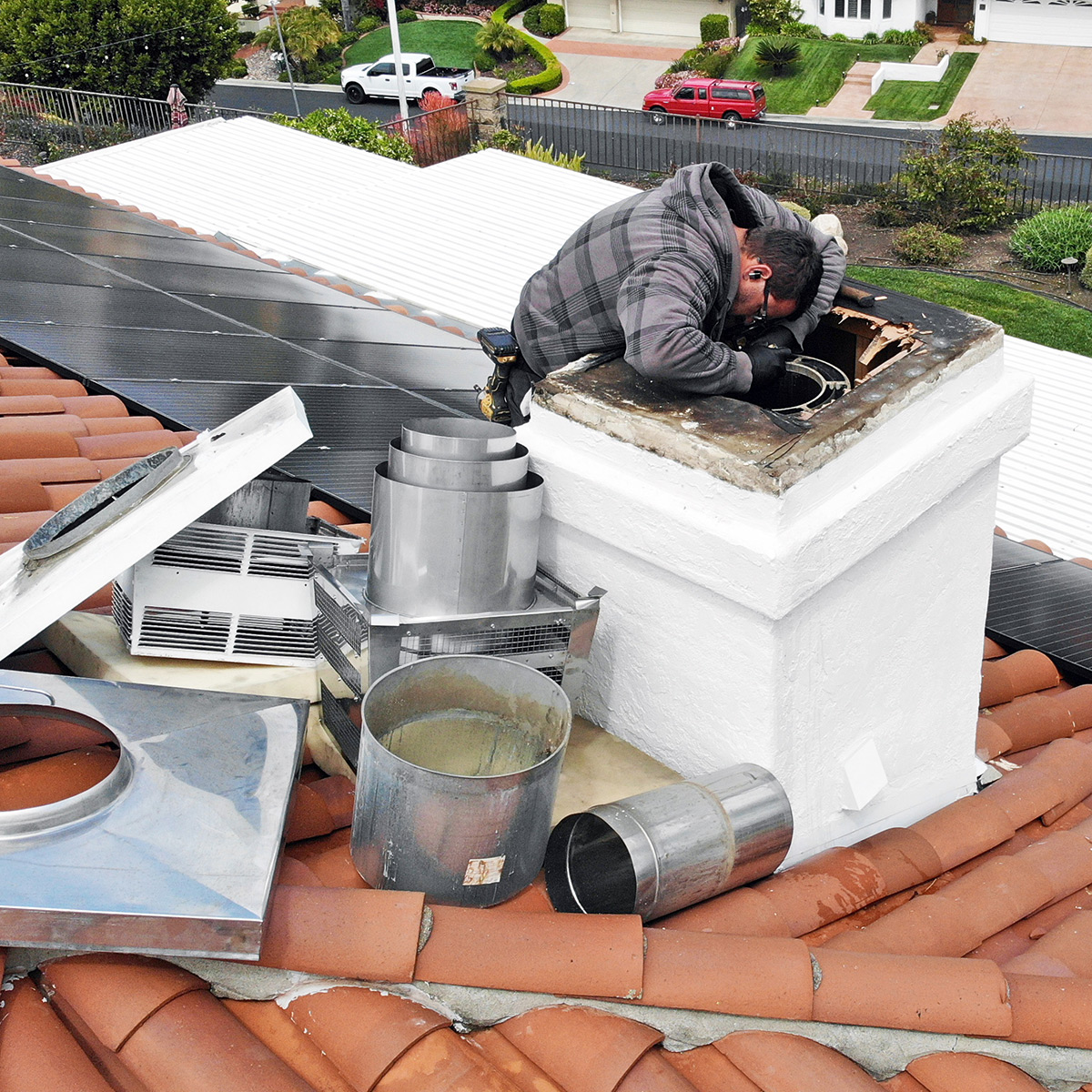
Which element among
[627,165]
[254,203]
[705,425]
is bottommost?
[627,165]

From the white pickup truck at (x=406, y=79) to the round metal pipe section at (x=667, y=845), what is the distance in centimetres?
3859

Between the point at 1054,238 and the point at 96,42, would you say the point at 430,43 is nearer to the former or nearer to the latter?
the point at 96,42

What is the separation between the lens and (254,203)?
45.7 ft

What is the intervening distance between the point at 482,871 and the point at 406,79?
3997 centimetres

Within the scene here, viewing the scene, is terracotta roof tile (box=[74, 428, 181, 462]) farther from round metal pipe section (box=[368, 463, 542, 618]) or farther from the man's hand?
the man's hand

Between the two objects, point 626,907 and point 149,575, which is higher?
point 149,575

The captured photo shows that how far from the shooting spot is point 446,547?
3.45 metres

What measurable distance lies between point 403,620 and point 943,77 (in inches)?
1675

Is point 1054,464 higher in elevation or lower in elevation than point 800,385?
lower

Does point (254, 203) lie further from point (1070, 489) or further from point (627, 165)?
point (627, 165)

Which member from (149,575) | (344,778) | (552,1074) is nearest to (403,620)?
(344,778)

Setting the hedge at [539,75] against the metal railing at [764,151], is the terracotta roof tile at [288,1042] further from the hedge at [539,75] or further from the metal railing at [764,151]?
the hedge at [539,75]

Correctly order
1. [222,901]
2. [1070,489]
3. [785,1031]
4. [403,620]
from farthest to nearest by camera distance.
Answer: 1. [1070,489]
2. [403,620]
3. [785,1031]
4. [222,901]

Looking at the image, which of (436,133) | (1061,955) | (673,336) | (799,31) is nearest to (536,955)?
(1061,955)
